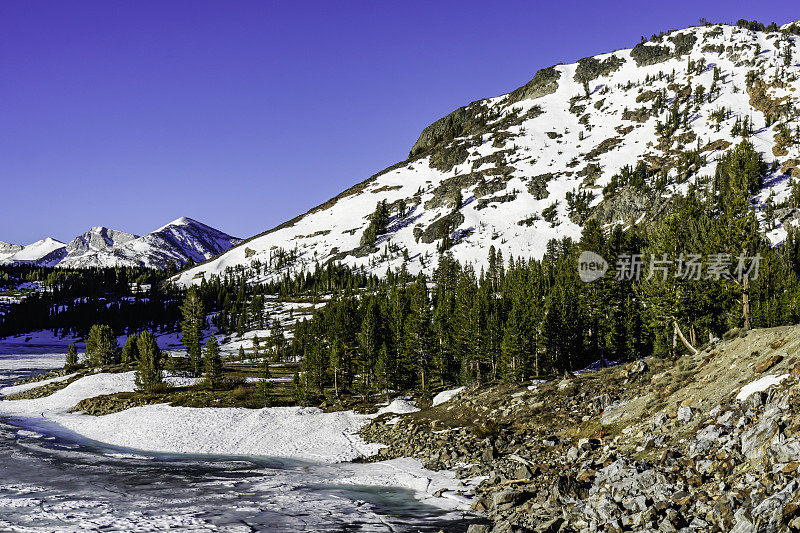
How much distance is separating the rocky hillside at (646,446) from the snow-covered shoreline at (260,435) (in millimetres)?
2504

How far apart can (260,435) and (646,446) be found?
117ft

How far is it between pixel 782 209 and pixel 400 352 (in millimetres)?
142434

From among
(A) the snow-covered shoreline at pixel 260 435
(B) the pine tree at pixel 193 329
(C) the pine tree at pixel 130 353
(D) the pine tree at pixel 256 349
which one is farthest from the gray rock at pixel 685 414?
(C) the pine tree at pixel 130 353

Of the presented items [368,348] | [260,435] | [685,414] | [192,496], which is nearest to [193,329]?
[368,348]

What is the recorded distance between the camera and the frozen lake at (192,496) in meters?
21.9

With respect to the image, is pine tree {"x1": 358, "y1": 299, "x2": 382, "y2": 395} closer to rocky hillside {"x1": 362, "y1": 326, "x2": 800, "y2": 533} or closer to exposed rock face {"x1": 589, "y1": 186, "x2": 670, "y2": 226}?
rocky hillside {"x1": 362, "y1": 326, "x2": 800, "y2": 533}

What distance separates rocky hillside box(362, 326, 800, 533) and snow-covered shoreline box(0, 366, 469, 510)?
2.50 m

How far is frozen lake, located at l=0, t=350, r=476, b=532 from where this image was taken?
21906mm

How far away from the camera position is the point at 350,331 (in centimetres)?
6894

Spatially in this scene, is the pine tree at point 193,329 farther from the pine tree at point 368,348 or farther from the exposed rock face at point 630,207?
the exposed rock face at point 630,207

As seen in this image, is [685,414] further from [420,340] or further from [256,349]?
[256,349]

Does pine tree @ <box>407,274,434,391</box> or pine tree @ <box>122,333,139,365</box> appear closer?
pine tree @ <box>407,274,434,391</box>

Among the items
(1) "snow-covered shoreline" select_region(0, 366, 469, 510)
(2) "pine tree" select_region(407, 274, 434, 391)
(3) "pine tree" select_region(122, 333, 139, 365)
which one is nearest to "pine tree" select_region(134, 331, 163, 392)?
(1) "snow-covered shoreline" select_region(0, 366, 469, 510)

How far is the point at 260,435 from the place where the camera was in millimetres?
46594
